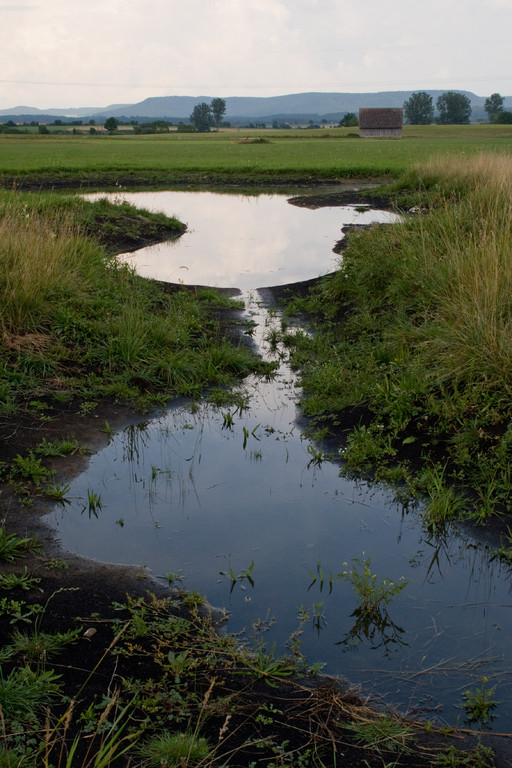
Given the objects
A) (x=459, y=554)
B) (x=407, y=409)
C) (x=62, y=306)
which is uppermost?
(x=62, y=306)

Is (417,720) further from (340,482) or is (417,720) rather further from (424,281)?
(424,281)

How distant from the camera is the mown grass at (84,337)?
7.74 m

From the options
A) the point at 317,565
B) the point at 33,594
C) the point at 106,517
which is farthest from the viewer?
the point at 106,517

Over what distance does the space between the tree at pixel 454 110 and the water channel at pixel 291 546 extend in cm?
14477

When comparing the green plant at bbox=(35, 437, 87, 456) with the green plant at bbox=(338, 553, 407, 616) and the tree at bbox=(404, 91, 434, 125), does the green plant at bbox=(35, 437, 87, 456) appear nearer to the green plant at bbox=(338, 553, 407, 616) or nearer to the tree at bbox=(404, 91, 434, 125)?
the green plant at bbox=(338, 553, 407, 616)

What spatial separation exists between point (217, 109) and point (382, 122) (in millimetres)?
103901

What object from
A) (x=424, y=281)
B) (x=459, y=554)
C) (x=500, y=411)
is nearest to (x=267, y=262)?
(x=424, y=281)

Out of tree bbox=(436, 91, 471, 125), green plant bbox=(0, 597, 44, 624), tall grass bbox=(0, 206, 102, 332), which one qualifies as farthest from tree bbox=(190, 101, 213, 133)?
green plant bbox=(0, 597, 44, 624)

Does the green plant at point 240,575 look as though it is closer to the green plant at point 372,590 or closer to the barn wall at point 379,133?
the green plant at point 372,590

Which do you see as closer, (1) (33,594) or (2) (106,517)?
(1) (33,594)

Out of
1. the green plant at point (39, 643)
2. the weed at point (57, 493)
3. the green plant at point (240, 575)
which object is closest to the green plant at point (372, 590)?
the green plant at point (240, 575)

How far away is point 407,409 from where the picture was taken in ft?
21.4

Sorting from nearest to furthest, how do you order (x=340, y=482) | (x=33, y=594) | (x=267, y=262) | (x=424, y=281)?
(x=33, y=594) < (x=340, y=482) < (x=424, y=281) < (x=267, y=262)

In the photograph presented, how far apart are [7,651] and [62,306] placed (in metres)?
6.08
